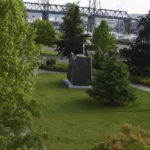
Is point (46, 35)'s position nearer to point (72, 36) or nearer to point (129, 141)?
point (72, 36)

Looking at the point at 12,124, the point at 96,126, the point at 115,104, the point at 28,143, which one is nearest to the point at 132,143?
the point at 28,143

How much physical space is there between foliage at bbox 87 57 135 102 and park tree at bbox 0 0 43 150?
34.4 feet

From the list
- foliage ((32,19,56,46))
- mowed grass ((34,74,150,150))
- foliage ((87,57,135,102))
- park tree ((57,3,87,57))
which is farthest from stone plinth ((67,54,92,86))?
foliage ((32,19,56,46))

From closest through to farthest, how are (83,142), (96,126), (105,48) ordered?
1. (83,142)
2. (96,126)
3. (105,48)

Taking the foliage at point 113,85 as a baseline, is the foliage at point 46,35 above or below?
above

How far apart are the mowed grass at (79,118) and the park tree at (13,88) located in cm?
198

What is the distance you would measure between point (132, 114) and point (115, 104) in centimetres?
268

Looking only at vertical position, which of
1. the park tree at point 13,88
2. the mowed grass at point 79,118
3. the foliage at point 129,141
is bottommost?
the mowed grass at point 79,118

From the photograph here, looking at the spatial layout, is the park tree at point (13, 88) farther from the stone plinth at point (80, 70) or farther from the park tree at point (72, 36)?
the park tree at point (72, 36)

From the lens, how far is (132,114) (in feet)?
66.9

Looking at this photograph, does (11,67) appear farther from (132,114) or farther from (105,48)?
(105,48)

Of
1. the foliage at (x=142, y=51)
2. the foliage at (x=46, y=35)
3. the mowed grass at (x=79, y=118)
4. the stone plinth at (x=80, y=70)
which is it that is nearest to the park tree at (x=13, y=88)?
the mowed grass at (x=79, y=118)

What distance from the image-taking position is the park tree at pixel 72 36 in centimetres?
4378

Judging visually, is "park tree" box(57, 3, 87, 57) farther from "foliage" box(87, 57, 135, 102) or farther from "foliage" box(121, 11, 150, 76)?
"foliage" box(87, 57, 135, 102)
